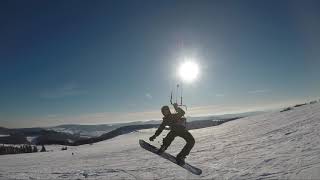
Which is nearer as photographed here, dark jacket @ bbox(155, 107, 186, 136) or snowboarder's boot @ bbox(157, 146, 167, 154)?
dark jacket @ bbox(155, 107, 186, 136)

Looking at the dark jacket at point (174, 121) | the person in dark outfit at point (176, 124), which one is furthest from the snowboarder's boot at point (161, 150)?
the dark jacket at point (174, 121)

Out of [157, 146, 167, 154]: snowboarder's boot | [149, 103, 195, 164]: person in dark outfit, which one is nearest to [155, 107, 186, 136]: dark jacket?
[149, 103, 195, 164]: person in dark outfit

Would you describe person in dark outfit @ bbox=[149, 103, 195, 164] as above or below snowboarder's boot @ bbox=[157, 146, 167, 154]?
above

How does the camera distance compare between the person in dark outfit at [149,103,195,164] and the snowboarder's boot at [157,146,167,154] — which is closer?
the person in dark outfit at [149,103,195,164]

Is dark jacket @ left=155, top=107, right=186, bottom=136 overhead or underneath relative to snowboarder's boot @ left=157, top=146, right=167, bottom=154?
overhead

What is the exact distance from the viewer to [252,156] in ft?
55.4

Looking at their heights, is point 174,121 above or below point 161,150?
above

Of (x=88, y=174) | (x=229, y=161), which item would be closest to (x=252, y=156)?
(x=229, y=161)

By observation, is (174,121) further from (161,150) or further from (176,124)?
(161,150)

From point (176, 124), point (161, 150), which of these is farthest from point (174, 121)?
point (161, 150)

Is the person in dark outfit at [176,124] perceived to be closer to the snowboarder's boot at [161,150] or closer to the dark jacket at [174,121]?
the dark jacket at [174,121]

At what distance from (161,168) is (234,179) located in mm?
5686

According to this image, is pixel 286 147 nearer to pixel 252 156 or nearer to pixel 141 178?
pixel 252 156

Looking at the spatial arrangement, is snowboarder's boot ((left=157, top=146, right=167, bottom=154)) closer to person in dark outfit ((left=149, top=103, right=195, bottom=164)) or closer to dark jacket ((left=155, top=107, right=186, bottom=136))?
person in dark outfit ((left=149, top=103, right=195, bottom=164))
